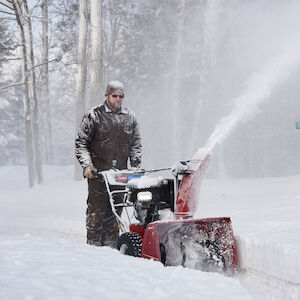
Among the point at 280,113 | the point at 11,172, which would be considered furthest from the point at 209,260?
the point at 280,113

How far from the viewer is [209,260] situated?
4.34m

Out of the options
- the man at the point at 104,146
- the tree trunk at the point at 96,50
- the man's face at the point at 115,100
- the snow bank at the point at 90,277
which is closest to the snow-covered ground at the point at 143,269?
the snow bank at the point at 90,277

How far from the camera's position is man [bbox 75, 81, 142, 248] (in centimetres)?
513

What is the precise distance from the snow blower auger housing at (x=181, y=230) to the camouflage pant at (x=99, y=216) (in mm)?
760

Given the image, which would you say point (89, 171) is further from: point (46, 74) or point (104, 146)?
point (46, 74)

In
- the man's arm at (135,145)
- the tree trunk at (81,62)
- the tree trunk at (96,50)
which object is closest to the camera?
the man's arm at (135,145)

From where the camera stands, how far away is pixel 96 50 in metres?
15.8

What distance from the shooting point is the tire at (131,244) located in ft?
14.1

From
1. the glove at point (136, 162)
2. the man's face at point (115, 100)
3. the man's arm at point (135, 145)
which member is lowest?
the glove at point (136, 162)

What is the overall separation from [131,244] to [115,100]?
5.74ft

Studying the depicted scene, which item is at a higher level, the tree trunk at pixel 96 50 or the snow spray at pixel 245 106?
the tree trunk at pixel 96 50

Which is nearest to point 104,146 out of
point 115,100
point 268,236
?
point 115,100

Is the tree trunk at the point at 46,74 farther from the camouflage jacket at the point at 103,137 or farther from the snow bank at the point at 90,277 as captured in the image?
the snow bank at the point at 90,277

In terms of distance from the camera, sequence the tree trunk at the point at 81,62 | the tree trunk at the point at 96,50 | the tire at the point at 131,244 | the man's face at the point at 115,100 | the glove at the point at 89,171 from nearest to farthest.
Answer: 1. the tire at the point at 131,244
2. the glove at the point at 89,171
3. the man's face at the point at 115,100
4. the tree trunk at the point at 96,50
5. the tree trunk at the point at 81,62
